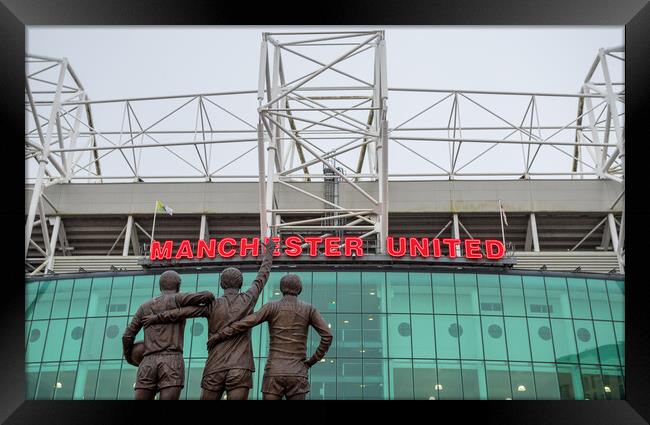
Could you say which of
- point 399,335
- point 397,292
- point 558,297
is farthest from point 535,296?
point 399,335

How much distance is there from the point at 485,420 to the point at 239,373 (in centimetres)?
493

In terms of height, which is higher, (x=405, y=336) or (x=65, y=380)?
(x=405, y=336)

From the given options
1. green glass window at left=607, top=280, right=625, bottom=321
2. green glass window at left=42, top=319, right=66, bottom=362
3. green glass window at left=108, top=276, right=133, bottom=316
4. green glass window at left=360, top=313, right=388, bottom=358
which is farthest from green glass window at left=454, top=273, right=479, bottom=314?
green glass window at left=42, top=319, right=66, bottom=362

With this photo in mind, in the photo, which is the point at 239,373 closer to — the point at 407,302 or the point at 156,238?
the point at 407,302

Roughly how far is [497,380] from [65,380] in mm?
20118

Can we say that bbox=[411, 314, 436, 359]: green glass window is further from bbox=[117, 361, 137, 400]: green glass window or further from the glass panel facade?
bbox=[117, 361, 137, 400]: green glass window

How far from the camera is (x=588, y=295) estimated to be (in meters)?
35.2

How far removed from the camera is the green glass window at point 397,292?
34688mm

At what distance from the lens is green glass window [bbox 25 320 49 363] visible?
3481 centimetres

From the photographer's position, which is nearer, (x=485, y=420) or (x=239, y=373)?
(x=485, y=420)

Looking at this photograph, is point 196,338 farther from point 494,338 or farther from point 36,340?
point 494,338

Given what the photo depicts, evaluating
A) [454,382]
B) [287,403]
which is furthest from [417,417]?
[454,382]

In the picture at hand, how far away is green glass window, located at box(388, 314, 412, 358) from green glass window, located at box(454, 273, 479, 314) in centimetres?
264

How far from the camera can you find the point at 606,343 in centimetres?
3412
